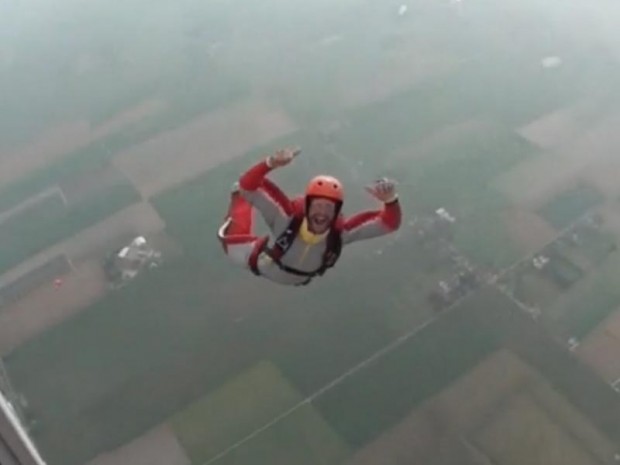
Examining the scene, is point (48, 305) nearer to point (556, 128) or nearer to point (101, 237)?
point (101, 237)

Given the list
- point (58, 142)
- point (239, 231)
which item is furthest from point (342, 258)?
point (239, 231)

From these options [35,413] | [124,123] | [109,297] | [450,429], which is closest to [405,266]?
[450,429]

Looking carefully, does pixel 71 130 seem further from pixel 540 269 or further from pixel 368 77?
pixel 540 269

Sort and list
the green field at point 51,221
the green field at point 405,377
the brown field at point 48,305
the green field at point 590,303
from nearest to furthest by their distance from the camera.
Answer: the green field at point 405,377
the green field at point 590,303
the brown field at point 48,305
the green field at point 51,221

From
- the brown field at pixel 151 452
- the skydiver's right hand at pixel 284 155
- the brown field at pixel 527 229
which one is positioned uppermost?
the skydiver's right hand at pixel 284 155

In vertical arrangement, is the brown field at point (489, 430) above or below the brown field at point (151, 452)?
below

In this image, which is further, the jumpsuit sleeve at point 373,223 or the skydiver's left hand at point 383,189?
the jumpsuit sleeve at point 373,223

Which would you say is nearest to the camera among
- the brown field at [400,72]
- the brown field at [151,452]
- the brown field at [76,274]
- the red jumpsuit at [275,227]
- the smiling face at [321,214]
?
the smiling face at [321,214]

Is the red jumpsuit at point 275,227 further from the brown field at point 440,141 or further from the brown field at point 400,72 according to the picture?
the brown field at point 400,72

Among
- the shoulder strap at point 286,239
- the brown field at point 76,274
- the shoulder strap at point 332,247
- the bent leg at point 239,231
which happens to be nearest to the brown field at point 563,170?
the brown field at point 76,274
